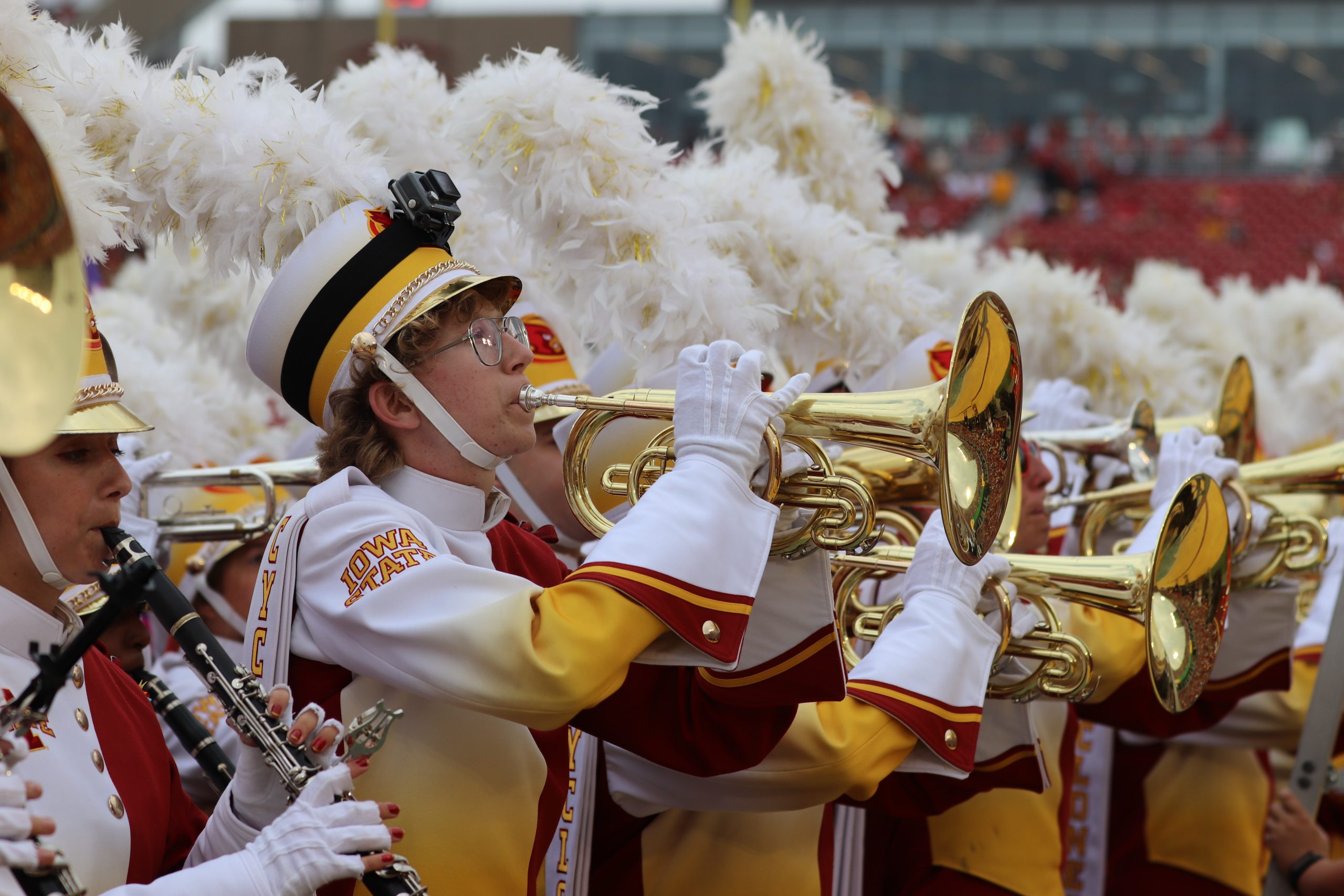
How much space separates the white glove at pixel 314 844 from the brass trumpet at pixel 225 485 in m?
1.96

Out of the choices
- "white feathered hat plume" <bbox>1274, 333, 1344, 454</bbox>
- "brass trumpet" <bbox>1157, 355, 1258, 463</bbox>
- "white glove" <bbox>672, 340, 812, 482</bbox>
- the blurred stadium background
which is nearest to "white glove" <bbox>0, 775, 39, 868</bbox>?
"white glove" <bbox>672, 340, 812, 482</bbox>

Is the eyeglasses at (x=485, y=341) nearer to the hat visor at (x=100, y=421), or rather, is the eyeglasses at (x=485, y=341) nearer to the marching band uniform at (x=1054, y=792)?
the hat visor at (x=100, y=421)

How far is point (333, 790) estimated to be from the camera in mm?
1980

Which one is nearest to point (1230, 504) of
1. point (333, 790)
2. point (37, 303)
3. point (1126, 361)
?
point (1126, 361)

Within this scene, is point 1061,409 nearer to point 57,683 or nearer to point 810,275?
point 810,275

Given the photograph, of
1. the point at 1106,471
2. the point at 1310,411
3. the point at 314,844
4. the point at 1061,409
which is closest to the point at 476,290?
the point at 314,844

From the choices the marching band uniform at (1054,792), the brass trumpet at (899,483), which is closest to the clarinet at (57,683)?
the brass trumpet at (899,483)

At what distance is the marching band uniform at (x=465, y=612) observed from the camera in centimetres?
212

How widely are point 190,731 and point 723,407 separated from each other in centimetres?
100

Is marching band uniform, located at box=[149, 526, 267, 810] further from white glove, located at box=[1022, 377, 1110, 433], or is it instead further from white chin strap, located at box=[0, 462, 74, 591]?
white glove, located at box=[1022, 377, 1110, 433]

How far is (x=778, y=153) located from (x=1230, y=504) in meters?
1.83

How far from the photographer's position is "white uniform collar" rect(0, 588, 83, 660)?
2.10 metres

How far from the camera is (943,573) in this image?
3039 mm

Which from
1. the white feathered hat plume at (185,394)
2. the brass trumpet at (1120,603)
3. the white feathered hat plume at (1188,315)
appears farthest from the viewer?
the white feathered hat plume at (1188,315)
